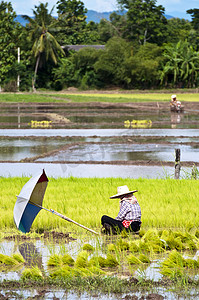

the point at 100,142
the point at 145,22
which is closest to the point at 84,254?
the point at 100,142

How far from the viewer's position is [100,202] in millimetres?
8062

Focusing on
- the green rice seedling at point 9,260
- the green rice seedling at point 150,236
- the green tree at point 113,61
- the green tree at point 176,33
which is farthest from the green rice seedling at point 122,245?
the green tree at point 176,33

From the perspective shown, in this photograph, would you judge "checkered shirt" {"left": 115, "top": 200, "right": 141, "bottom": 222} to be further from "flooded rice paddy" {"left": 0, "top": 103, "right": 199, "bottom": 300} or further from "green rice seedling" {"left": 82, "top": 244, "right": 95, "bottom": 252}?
"green rice seedling" {"left": 82, "top": 244, "right": 95, "bottom": 252}

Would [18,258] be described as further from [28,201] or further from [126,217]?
[126,217]

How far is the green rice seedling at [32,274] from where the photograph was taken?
4.75 metres

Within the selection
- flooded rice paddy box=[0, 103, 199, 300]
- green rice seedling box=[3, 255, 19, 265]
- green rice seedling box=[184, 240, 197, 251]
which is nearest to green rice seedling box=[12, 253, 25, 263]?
green rice seedling box=[3, 255, 19, 265]

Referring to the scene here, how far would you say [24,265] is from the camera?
5250 mm

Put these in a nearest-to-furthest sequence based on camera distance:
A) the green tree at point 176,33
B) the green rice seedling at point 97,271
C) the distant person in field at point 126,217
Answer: the green rice seedling at point 97,271, the distant person in field at point 126,217, the green tree at point 176,33

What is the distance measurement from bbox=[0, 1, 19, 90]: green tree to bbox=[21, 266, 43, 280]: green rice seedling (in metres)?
45.2

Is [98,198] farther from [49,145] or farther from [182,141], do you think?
[182,141]

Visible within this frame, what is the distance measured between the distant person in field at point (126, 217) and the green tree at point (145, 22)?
47.8m

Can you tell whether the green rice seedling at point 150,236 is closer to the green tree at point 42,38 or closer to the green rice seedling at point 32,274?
the green rice seedling at point 32,274

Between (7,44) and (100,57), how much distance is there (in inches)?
358

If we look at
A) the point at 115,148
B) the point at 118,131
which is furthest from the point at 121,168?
the point at 118,131
